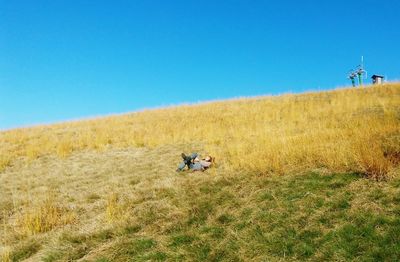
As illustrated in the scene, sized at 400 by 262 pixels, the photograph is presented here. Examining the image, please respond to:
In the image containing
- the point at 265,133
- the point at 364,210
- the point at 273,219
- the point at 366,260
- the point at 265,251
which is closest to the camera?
the point at 366,260

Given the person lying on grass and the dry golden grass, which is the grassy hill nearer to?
the dry golden grass

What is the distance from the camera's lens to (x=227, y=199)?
8.84 meters

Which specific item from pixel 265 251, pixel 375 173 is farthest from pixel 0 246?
pixel 375 173

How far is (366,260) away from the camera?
571 cm

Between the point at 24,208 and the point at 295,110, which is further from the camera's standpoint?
the point at 295,110

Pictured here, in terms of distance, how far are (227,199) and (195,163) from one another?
2956 millimetres

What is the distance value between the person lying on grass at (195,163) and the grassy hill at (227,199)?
0.26 metres

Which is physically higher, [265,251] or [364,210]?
[364,210]

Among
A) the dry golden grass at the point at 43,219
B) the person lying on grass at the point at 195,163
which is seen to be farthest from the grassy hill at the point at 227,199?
the person lying on grass at the point at 195,163

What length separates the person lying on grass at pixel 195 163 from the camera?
11.5m

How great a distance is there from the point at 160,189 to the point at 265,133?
5423 millimetres

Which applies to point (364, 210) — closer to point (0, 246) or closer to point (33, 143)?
point (0, 246)

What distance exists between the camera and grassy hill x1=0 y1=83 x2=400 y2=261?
6.71 metres

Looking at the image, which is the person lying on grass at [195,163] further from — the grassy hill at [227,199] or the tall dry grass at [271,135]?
the tall dry grass at [271,135]
